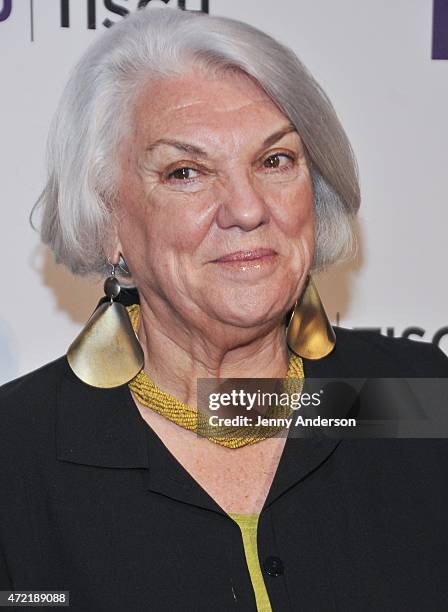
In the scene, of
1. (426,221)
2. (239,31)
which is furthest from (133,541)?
(426,221)

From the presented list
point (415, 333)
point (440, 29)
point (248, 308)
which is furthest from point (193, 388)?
point (440, 29)

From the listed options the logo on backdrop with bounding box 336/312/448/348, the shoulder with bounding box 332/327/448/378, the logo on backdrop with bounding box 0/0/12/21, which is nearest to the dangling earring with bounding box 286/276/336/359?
the shoulder with bounding box 332/327/448/378

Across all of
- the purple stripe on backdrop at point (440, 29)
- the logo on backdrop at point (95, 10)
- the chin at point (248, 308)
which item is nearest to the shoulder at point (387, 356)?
the chin at point (248, 308)

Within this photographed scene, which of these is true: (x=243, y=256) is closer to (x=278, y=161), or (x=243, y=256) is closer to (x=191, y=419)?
(x=278, y=161)

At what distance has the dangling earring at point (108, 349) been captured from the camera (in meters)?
1.58

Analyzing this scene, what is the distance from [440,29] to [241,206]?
86 cm

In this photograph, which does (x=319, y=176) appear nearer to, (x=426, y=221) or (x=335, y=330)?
(x=335, y=330)

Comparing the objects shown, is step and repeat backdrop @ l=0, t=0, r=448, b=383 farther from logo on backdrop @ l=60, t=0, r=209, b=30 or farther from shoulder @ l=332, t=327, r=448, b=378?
shoulder @ l=332, t=327, r=448, b=378

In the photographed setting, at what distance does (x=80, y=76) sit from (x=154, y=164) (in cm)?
22

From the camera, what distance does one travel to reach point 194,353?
5.14 feet

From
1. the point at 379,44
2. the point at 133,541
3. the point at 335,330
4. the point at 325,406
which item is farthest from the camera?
the point at 379,44

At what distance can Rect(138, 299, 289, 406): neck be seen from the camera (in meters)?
1.54

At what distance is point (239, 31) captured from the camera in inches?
57.8

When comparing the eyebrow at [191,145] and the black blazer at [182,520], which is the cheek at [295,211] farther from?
the black blazer at [182,520]
